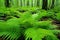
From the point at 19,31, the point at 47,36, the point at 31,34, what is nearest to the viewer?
the point at 31,34

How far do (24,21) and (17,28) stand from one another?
0.24m

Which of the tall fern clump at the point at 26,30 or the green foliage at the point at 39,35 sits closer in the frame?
the green foliage at the point at 39,35

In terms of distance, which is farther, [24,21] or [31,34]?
[24,21]

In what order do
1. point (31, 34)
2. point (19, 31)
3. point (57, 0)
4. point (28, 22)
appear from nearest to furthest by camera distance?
point (31, 34) → point (19, 31) → point (28, 22) → point (57, 0)

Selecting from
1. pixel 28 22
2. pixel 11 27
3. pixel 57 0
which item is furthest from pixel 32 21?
pixel 57 0

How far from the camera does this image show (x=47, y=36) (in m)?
2.53

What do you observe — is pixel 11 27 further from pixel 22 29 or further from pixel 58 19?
pixel 58 19

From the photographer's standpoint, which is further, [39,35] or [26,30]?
[26,30]

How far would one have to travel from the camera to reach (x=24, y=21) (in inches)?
112

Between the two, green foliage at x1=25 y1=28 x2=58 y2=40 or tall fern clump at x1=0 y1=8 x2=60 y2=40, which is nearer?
green foliage at x1=25 y1=28 x2=58 y2=40

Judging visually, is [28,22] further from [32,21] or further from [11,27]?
[11,27]

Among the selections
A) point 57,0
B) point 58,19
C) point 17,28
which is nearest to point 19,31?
point 17,28

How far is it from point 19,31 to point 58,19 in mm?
2282

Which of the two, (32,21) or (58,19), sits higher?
(32,21)
